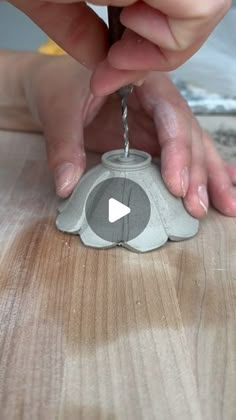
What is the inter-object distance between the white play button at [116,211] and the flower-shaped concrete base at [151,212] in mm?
22

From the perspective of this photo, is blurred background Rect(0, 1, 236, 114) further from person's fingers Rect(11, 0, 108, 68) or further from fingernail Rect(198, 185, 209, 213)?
person's fingers Rect(11, 0, 108, 68)

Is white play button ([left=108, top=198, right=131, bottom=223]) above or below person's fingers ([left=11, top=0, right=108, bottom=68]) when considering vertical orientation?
below

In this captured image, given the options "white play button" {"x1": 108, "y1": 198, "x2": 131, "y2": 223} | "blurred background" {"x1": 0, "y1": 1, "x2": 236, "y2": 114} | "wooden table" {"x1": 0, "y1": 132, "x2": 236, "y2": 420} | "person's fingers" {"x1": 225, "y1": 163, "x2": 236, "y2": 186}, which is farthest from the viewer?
"blurred background" {"x1": 0, "y1": 1, "x2": 236, "y2": 114}

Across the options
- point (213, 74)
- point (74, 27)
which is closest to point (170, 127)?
point (74, 27)

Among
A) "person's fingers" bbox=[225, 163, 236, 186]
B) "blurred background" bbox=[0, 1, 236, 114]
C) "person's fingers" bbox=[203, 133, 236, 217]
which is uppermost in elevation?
"person's fingers" bbox=[203, 133, 236, 217]

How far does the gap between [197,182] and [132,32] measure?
209 mm

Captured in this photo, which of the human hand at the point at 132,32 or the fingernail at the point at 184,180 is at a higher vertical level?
the human hand at the point at 132,32

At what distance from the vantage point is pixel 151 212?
0.59 meters

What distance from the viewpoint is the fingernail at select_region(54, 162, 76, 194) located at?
2.08ft

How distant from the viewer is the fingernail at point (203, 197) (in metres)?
0.62

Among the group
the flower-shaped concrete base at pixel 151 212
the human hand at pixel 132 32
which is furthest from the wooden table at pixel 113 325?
the human hand at pixel 132 32

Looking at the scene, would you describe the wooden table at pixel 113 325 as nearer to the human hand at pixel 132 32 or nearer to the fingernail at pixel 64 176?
the fingernail at pixel 64 176

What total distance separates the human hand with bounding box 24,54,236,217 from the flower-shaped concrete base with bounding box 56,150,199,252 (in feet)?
0.05

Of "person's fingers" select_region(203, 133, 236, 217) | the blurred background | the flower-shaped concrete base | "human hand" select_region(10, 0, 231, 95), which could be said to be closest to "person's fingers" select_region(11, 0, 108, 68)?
"human hand" select_region(10, 0, 231, 95)
